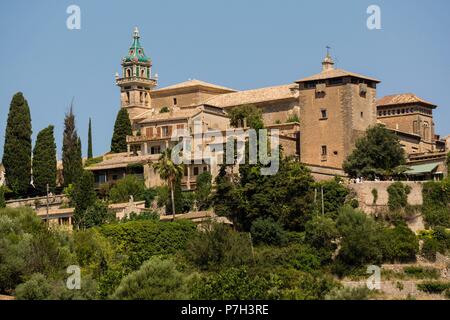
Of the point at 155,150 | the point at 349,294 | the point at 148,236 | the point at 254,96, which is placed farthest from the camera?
the point at 254,96

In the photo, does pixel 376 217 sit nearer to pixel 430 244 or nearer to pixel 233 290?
pixel 430 244

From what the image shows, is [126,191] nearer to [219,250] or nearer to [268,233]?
[268,233]

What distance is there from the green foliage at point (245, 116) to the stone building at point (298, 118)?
1134 millimetres

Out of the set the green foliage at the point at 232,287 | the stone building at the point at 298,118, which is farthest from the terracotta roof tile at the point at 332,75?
the green foliage at the point at 232,287

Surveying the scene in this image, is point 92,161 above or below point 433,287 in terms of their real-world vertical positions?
above

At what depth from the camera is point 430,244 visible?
2788 inches

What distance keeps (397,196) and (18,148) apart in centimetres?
2117

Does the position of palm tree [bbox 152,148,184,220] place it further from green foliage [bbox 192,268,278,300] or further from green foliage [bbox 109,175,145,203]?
green foliage [bbox 192,268,278,300]

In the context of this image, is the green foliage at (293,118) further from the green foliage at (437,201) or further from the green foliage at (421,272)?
the green foliage at (421,272)

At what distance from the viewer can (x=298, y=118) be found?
8631cm

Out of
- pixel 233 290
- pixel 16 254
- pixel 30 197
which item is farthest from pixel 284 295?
pixel 30 197

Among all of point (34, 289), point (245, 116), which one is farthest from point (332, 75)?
point (34, 289)

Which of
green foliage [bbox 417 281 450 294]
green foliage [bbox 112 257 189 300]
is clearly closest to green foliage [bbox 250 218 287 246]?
green foliage [bbox 417 281 450 294]

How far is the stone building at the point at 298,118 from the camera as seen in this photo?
263 feet
